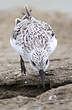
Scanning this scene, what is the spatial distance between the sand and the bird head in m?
0.40

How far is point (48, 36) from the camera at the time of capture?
9930mm

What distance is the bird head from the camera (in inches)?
349

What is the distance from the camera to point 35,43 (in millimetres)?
9484

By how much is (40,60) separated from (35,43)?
2.34 ft

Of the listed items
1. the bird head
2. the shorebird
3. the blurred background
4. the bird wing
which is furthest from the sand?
the blurred background

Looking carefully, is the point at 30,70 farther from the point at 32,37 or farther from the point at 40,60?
the point at 40,60

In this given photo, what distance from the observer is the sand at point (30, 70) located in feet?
26.9

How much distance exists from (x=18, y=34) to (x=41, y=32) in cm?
52

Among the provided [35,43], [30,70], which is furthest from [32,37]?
[30,70]

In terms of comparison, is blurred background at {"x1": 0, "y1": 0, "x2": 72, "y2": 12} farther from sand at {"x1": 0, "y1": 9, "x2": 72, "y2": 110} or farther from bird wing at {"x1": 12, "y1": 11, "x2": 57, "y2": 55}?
bird wing at {"x1": 12, "y1": 11, "x2": 57, "y2": 55}

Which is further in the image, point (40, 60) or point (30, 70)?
point (30, 70)

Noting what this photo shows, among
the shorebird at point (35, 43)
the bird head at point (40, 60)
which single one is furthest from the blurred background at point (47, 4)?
the bird head at point (40, 60)

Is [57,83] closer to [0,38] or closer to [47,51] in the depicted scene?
[47,51]

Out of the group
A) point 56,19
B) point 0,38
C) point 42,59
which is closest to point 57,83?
point 42,59
